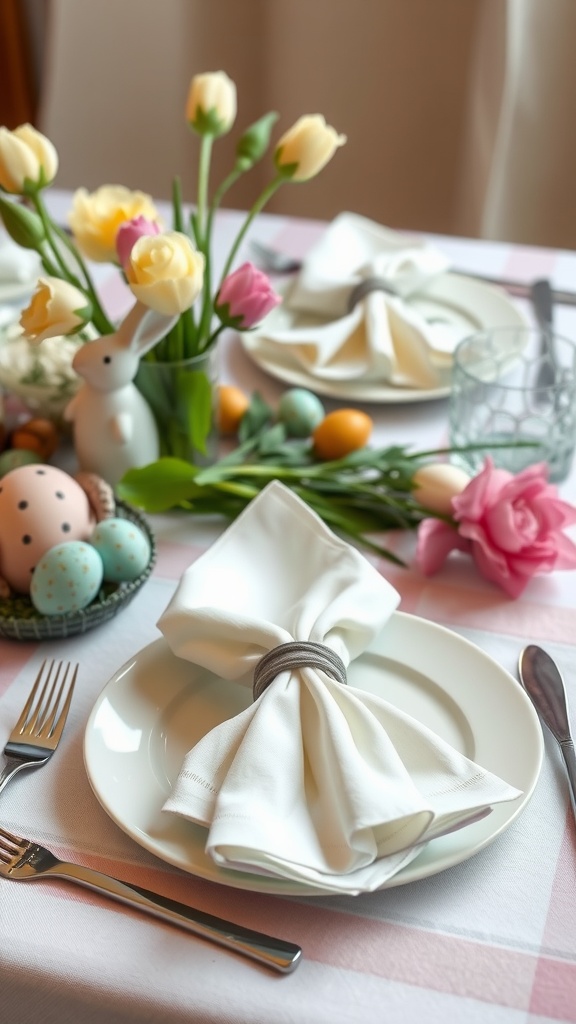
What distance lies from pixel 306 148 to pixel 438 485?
1.08 ft

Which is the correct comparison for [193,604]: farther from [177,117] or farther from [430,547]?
[177,117]

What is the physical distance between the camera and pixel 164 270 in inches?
30.2

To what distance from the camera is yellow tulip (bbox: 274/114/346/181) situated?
3.05ft

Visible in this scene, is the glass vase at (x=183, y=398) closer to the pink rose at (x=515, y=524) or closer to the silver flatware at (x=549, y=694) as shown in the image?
the pink rose at (x=515, y=524)

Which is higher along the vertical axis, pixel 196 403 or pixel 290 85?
pixel 290 85

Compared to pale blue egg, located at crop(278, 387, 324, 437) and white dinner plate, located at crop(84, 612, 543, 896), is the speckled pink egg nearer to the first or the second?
white dinner plate, located at crop(84, 612, 543, 896)

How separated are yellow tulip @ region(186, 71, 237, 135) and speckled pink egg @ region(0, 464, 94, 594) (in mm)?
388

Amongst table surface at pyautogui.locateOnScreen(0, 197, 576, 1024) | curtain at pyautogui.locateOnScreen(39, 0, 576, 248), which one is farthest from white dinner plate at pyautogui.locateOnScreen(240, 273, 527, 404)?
curtain at pyautogui.locateOnScreen(39, 0, 576, 248)

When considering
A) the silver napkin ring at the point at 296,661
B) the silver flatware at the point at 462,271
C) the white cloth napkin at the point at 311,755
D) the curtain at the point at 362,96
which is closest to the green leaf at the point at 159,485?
the white cloth napkin at the point at 311,755

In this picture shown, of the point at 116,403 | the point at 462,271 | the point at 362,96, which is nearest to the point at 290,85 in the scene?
the point at 362,96

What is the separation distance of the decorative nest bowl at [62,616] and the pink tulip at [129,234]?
0.25m

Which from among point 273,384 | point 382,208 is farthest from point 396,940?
point 382,208

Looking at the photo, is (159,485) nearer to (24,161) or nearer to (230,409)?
(230,409)

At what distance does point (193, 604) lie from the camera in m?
0.72
